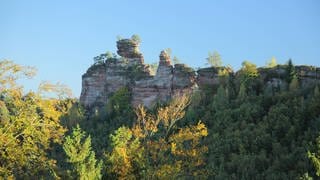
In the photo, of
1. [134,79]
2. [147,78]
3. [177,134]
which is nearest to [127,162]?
[177,134]

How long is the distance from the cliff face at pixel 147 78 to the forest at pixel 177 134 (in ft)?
4.44

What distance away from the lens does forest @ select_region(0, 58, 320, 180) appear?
76.5 feet

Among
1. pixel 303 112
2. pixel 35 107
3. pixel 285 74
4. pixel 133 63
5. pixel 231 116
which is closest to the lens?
pixel 35 107

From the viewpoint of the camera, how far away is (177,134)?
2711 centimetres

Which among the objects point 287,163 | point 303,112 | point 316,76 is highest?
point 316,76

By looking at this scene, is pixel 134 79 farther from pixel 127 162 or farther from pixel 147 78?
pixel 127 162

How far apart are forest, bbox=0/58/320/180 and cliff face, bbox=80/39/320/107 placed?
4.44 ft

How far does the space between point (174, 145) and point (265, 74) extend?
68487mm

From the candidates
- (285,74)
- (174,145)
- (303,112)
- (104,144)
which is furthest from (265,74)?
(174,145)

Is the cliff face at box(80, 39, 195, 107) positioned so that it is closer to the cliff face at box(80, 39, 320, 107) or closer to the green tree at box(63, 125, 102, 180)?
the cliff face at box(80, 39, 320, 107)

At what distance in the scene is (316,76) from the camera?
286ft

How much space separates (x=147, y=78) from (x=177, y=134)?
7724 cm

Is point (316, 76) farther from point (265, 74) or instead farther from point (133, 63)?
point (133, 63)

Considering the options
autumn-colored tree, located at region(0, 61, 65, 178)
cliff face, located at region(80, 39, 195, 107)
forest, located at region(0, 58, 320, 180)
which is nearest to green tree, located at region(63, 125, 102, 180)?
forest, located at region(0, 58, 320, 180)
